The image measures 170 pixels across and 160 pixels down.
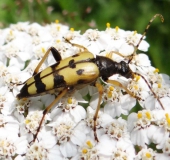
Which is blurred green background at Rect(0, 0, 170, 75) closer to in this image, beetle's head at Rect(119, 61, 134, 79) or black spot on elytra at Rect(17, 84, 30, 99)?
beetle's head at Rect(119, 61, 134, 79)

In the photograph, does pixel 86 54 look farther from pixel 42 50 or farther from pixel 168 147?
pixel 168 147

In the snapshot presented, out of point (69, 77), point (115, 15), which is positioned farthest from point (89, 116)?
point (115, 15)

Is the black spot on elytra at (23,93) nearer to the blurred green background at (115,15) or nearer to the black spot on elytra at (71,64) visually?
the black spot on elytra at (71,64)

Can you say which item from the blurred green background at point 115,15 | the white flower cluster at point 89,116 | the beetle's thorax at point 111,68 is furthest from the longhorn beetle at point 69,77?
the blurred green background at point 115,15

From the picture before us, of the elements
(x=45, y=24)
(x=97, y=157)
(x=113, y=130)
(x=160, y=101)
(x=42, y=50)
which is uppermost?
(x=45, y=24)

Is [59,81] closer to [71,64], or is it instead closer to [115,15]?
[71,64]

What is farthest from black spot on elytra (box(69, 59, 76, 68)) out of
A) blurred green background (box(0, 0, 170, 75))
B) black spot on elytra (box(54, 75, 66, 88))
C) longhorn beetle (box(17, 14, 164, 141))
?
blurred green background (box(0, 0, 170, 75))

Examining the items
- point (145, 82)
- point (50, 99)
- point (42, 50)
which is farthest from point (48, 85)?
point (145, 82)
